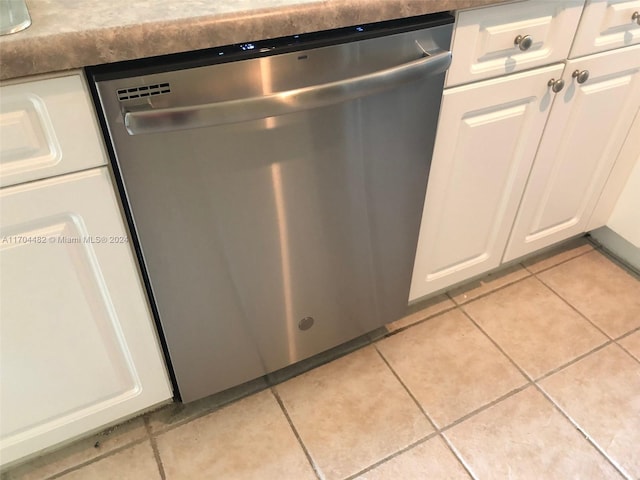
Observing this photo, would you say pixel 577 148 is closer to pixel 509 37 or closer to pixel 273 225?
pixel 509 37

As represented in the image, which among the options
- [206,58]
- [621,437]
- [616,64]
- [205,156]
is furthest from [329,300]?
[616,64]

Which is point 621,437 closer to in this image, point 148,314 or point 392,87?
point 392,87

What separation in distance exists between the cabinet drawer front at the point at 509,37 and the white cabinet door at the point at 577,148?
0.10 metres

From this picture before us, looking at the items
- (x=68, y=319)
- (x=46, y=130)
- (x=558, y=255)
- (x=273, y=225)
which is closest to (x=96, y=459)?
(x=68, y=319)

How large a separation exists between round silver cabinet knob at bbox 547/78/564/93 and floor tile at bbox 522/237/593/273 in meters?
0.71

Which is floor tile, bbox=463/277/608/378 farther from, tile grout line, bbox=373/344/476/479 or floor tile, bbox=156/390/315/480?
floor tile, bbox=156/390/315/480

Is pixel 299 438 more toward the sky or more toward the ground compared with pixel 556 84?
more toward the ground

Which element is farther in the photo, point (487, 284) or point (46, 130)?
point (487, 284)

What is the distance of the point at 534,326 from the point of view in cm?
154

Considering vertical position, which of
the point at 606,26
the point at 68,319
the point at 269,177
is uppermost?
the point at 606,26

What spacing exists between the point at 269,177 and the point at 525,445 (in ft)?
2.93

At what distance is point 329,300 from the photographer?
4.06 feet

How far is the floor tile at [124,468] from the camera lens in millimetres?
1169

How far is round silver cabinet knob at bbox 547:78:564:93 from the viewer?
46.8 inches
